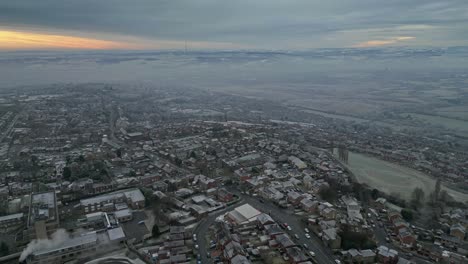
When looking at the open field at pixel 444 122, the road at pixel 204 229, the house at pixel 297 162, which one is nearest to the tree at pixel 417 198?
the house at pixel 297 162

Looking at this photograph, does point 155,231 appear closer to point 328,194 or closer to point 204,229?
point 204,229

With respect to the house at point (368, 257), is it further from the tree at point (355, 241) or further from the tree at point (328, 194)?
the tree at point (328, 194)

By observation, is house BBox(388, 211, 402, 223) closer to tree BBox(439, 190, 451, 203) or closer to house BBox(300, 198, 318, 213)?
house BBox(300, 198, 318, 213)

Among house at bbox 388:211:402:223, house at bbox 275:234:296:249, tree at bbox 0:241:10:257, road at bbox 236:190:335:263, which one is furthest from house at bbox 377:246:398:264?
tree at bbox 0:241:10:257

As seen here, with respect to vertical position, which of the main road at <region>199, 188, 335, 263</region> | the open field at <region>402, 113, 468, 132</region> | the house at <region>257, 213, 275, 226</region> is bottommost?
the main road at <region>199, 188, 335, 263</region>

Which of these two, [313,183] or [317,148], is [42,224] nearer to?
[313,183]

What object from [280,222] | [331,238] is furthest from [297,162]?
[331,238]
